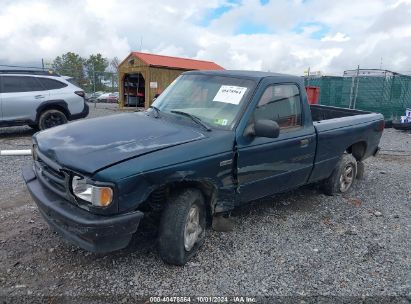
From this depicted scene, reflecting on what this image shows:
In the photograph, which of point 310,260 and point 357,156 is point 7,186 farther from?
point 357,156

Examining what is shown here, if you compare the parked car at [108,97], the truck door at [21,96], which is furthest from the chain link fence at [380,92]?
the parked car at [108,97]

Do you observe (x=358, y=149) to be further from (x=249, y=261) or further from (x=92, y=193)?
(x=92, y=193)

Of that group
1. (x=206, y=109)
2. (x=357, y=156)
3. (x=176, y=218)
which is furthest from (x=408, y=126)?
(x=176, y=218)

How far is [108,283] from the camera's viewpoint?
3.06 meters

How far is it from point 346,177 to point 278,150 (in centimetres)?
229

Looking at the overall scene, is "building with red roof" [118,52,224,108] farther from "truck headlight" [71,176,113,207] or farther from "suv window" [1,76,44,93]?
"truck headlight" [71,176,113,207]

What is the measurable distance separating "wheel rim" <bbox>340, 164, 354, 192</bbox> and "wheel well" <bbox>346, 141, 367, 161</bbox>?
1.10 feet

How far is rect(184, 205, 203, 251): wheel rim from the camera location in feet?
11.0

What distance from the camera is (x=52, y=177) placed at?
3.10 meters

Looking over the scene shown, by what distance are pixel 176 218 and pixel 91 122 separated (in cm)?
156

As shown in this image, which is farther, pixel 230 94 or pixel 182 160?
pixel 230 94

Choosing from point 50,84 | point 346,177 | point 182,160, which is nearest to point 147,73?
point 50,84

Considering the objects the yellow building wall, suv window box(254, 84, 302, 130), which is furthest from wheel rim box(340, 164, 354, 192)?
the yellow building wall

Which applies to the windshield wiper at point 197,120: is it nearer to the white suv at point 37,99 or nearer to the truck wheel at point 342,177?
the truck wheel at point 342,177
